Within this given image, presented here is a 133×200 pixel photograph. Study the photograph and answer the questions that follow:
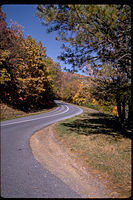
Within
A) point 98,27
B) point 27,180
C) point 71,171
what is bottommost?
point 71,171

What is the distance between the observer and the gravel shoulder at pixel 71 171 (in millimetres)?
2562

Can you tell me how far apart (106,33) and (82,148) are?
4487 millimetres

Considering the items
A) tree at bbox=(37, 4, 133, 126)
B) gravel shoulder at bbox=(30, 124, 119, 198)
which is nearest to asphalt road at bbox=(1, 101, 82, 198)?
gravel shoulder at bbox=(30, 124, 119, 198)

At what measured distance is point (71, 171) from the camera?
336 cm

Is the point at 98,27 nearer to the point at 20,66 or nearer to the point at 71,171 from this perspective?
the point at 71,171

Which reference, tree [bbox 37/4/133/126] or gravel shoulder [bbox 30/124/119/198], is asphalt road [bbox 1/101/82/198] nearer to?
gravel shoulder [bbox 30/124/119/198]

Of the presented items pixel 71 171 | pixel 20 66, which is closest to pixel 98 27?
pixel 71 171

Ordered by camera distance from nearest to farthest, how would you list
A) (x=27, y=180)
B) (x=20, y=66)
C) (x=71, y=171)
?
(x=27, y=180) < (x=71, y=171) < (x=20, y=66)

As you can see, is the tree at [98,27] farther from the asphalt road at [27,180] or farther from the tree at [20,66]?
the tree at [20,66]

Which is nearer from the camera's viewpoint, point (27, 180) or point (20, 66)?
point (27, 180)

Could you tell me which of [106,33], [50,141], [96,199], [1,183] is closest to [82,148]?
[50,141]

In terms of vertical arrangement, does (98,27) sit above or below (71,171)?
above

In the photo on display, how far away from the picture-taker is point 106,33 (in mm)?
3176
